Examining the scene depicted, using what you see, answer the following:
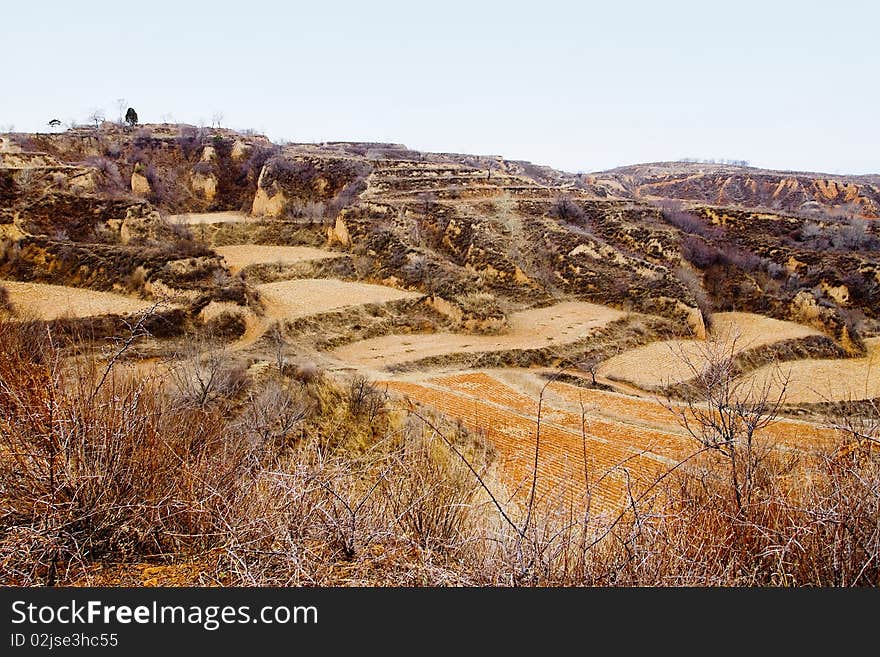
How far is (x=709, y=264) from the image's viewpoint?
28312 mm

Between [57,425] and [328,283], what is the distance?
2223cm

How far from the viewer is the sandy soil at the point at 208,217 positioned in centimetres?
3256

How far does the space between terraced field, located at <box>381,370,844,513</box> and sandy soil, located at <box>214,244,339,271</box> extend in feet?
45.8

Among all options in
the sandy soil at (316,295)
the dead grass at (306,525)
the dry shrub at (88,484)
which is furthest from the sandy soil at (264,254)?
the dead grass at (306,525)

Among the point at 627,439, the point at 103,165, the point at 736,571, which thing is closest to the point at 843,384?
the point at 627,439

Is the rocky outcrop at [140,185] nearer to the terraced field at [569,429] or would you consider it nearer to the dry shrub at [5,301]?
the dry shrub at [5,301]

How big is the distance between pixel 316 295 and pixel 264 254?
7.39m

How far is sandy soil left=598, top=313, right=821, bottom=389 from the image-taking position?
17781 mm

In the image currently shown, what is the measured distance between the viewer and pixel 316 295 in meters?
22.9

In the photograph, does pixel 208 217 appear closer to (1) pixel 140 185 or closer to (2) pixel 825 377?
(1) pixel 140 185

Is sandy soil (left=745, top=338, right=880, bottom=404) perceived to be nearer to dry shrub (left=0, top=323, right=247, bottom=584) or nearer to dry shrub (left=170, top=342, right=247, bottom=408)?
dry shrub (left=170, top=342, right=247, bottom=408)

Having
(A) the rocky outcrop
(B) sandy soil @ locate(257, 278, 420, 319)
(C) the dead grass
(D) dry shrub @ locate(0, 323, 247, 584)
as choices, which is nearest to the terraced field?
(C) the dead grass

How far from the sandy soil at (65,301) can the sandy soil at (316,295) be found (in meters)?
4.89

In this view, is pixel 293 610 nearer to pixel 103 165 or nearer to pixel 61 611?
pixel 61 611
